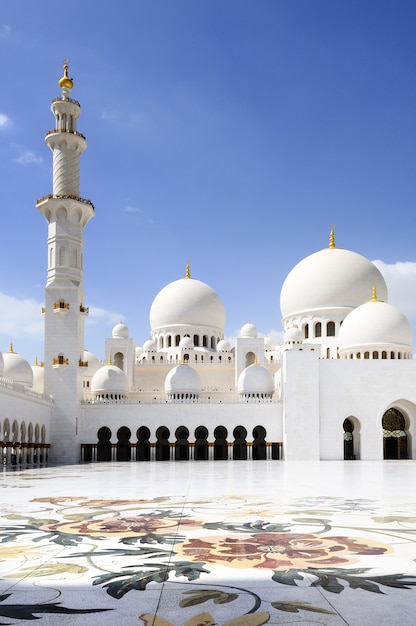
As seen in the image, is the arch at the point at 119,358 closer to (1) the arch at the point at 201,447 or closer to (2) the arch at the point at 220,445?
(1) the arch at the point at 201,447

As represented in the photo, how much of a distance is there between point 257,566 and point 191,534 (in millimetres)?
1390

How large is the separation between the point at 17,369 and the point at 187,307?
10.7m

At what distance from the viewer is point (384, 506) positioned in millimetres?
7410

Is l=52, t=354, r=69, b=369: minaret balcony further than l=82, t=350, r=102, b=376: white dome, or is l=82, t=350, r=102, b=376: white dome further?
l=82, t=350, r=102, b=376: white dome

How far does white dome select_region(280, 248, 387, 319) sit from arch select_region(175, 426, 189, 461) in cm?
877

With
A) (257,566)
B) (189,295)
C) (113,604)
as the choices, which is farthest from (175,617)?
(189,295)

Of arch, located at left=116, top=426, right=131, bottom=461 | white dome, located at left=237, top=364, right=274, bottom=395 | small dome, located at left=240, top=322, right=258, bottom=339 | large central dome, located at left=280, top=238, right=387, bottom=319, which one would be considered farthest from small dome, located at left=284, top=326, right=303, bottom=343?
arch, located at left=116, top=426, right=131, bottom=461

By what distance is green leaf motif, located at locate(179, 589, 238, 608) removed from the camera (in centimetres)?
313

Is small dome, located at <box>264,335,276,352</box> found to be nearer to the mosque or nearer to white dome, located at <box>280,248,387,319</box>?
white dome, located at <box>280,248,387,319</box>

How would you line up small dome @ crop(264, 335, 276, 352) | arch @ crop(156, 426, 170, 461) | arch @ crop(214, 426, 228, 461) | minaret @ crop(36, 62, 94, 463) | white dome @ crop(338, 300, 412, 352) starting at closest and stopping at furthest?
minaret @ crop(36, 62, 94, 463)
white dome @ crop(338, 300, 412, 352)
arch @ crop(156, 426, 170, 461)
arch @ crop(214, 426, 228, 461)
small dome @ crop(264, 335, 276, 352)

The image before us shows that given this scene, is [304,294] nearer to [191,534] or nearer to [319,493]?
[319,493]

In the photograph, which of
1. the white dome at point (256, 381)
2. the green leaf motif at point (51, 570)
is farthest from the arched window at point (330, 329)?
the green leaf motif at point (51, 570)

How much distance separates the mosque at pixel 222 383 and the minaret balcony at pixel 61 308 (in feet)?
0.16

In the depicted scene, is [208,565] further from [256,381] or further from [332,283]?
[332,283]
